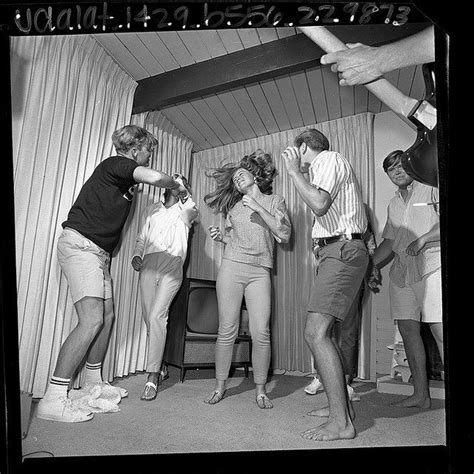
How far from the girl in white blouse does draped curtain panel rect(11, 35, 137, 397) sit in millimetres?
399

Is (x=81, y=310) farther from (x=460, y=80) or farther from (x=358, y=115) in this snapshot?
(x=460, y=80)

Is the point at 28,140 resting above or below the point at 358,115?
below

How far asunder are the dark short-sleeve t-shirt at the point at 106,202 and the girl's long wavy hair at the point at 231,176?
0.82ft

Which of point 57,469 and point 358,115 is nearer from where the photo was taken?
point 57,469

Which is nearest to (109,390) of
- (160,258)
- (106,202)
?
(160,258)

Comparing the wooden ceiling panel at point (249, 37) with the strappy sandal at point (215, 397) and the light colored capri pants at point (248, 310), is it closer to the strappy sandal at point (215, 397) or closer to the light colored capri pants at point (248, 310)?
the light colored capri pants at point (248, 310)

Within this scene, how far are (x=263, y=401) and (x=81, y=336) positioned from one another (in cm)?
56

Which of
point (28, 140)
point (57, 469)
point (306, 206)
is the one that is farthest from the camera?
point (306, 206)

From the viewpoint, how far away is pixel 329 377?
1347mm

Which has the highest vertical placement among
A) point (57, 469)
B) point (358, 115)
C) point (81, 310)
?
point (358, 115)

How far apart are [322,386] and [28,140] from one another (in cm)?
110

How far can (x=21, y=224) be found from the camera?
51.3 inches

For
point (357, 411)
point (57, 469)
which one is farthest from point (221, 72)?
point (57, 469)

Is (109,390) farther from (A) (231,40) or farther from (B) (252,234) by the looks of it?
(A) (231,40)
